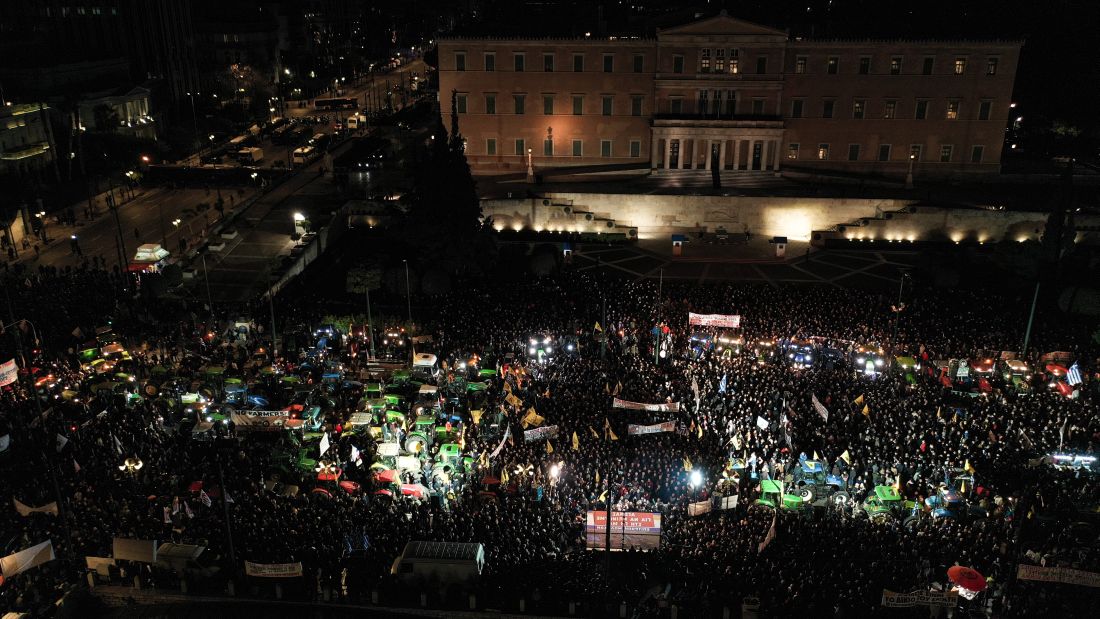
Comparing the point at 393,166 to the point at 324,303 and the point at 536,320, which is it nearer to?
the point at 324,303

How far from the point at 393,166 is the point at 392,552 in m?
38.9

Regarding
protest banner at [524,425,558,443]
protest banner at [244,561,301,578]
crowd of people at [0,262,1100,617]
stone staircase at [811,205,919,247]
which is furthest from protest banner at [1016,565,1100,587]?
stone staircase at [811,205,919,247]

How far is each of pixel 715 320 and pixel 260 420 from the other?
56.8 ft

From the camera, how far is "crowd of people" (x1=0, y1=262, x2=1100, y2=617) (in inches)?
790

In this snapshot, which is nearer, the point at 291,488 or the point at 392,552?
the point at 392,552

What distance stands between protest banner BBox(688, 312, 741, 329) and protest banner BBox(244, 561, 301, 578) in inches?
→ 734

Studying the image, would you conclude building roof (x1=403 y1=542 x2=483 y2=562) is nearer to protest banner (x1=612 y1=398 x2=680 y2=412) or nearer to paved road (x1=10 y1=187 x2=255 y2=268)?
protest banner (x1=612 y1=398 x2=680 y2=412)

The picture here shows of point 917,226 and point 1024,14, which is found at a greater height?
point 1024,14

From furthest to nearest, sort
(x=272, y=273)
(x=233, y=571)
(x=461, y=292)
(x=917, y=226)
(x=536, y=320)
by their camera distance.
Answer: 1. (x=917, y=226)
2. (x=272, y=273)
3. (x=461, y=292)
4. (x=536, y=320)
5. (x=233, y=571)

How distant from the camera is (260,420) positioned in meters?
27.1

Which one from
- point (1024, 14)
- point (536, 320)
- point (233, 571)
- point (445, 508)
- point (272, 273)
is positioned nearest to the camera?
point (233, 571)

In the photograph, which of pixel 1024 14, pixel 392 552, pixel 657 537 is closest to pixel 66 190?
pixel 392 552

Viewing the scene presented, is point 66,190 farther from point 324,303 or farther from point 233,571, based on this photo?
point 233,571

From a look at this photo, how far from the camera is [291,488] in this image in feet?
76.7
